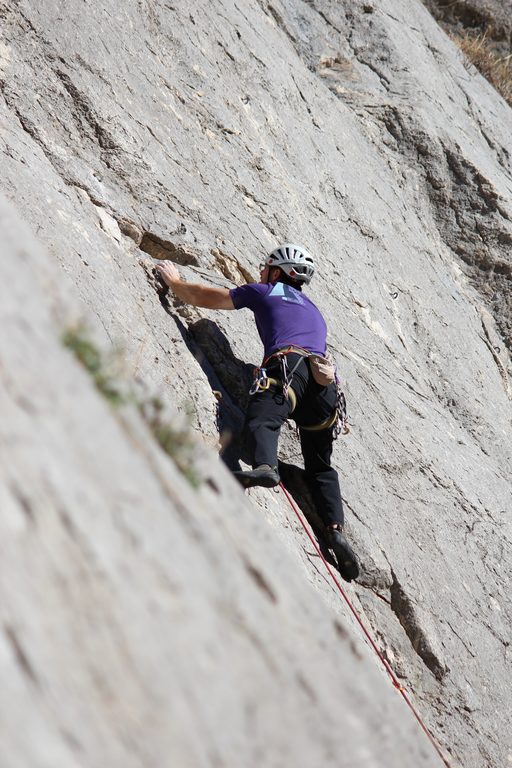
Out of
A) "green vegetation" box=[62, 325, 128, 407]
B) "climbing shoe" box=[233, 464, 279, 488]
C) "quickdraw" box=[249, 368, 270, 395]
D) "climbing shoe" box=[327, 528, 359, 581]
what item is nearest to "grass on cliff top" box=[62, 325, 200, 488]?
"green vegetation" box=[62, 325, 128, 407]

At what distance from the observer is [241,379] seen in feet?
18.7

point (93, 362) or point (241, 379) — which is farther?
point (241, 379)

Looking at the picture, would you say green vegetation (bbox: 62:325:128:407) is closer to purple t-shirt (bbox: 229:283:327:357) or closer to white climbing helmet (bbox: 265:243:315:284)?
purple t-shirt (bbox: 229:283:327:357)

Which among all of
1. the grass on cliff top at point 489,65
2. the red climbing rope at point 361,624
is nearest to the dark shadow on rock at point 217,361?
the red climbing rope at point 361,624

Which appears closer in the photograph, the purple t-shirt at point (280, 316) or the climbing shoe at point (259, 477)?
the climbing shoe at point (259, 477)

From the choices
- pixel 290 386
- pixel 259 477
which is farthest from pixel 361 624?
pixel 290 386

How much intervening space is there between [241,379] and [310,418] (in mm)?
517

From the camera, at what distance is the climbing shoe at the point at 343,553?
5398 millimetres

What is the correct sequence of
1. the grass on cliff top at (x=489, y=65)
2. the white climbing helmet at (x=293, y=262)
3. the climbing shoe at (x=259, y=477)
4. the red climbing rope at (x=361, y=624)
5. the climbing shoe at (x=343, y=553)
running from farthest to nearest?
the grass on cliff top at (x=489, y=65)
the white climbing helmet at (x=293, y=262)
the climbing shoe at (x=343, y=553)
the red climbing rope at (x=361, y=624)
the climbing shoe at (x=259, y=477)

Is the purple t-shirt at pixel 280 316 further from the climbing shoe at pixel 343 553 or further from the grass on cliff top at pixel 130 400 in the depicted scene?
the grass on cliff top at pixel 130 400

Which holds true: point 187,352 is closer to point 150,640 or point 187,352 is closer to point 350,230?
point 350,230

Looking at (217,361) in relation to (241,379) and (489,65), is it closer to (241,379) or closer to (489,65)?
(241,379)

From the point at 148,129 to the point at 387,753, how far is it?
5.14m

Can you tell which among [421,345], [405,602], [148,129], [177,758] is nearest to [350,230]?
[421,345]
